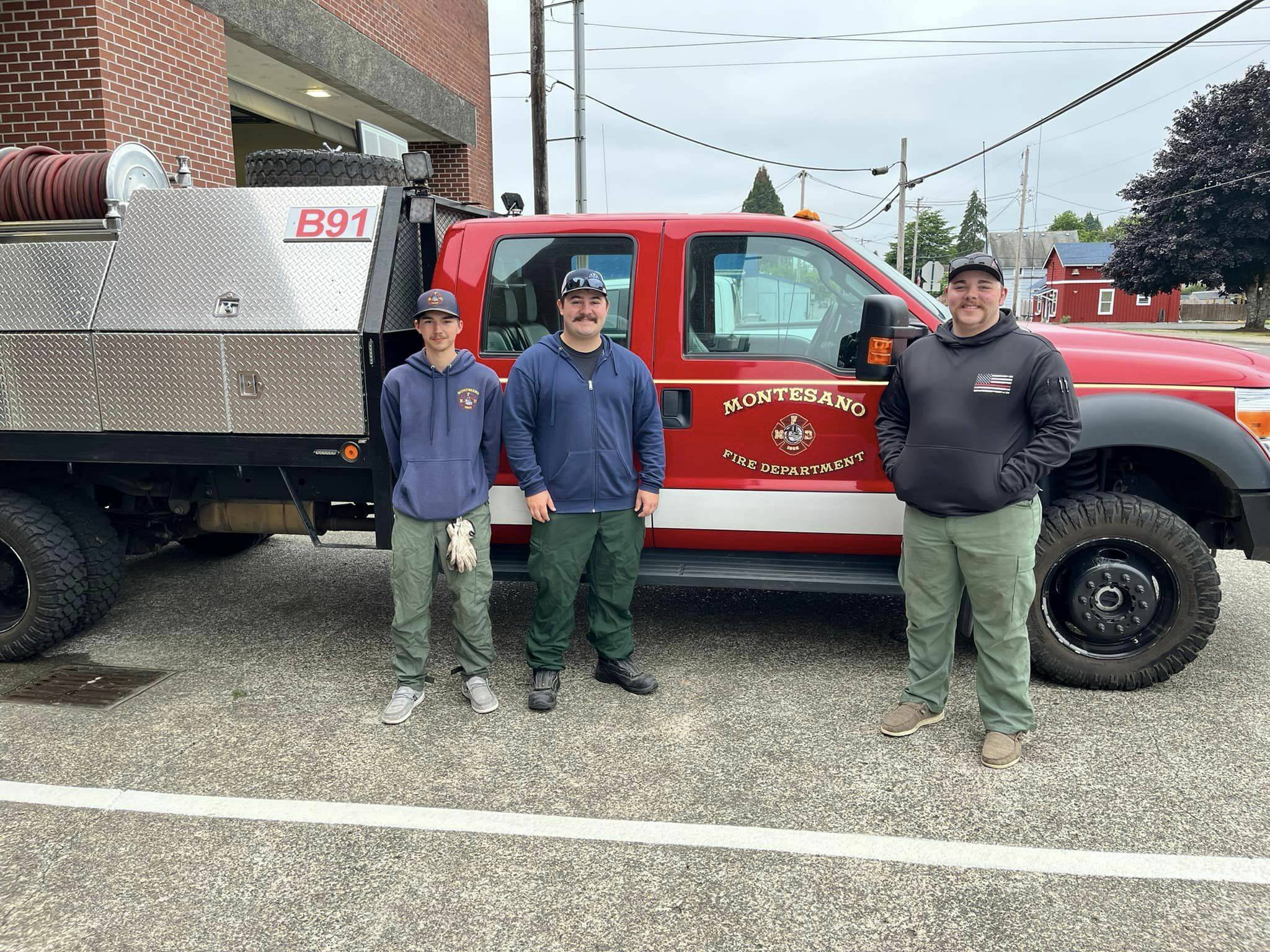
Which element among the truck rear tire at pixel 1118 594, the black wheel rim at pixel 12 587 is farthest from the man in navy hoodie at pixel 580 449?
the black wheel rim at pixel 12 587

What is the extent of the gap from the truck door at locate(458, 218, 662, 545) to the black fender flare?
6.09ft

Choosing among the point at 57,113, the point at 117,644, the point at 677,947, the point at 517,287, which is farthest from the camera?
the point at 57,113

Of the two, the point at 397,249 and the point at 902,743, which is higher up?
the point at 397,249

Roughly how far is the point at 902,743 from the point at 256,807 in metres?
2.30

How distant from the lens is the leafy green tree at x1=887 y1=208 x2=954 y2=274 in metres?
97.3

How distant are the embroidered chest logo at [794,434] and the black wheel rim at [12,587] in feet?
11.6

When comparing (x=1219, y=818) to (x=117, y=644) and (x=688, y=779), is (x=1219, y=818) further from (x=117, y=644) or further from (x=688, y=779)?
(x=117, y=644)

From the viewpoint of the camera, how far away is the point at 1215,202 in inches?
1687

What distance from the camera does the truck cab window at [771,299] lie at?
3955mm

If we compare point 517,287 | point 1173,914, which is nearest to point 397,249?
point 517,287

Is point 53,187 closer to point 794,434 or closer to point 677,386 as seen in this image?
point 677,386

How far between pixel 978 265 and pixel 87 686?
4.05m

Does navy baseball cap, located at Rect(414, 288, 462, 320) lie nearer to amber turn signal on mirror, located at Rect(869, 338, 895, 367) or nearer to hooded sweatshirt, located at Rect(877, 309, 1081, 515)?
amber turn signal on mirror, located at Rect(869, 338, 895, 367)

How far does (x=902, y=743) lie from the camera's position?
3.54 meters
